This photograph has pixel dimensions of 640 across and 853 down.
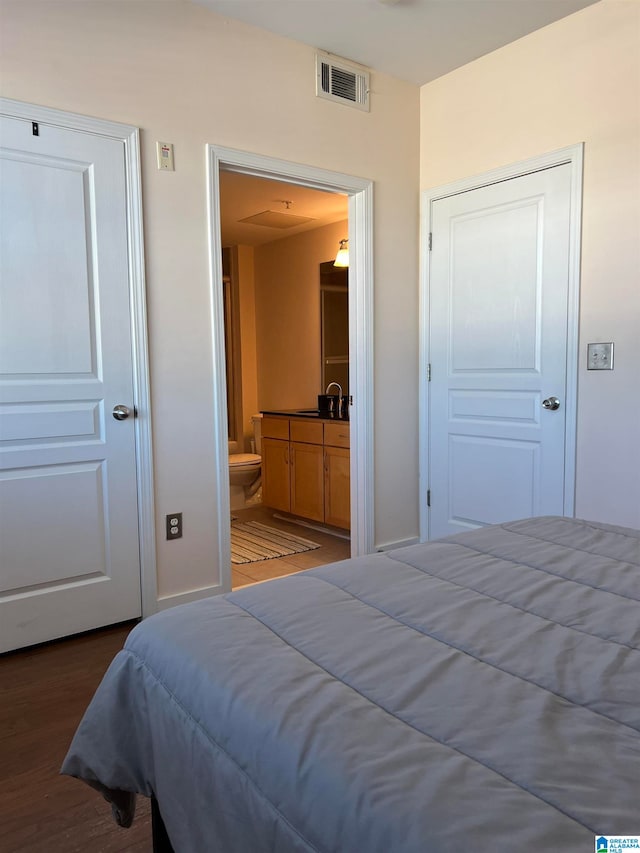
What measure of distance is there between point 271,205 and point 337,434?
1825 mm

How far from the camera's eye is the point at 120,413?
8.56 feet

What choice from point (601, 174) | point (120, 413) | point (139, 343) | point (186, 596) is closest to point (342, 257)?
point (601, 174)

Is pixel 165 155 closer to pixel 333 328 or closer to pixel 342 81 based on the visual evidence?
pixel 342 81

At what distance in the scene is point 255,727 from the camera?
817 millimetres

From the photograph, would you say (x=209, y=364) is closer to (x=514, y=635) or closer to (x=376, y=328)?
(x=376, y=328)

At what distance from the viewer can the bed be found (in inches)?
25.2

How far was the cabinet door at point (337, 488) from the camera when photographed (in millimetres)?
4082

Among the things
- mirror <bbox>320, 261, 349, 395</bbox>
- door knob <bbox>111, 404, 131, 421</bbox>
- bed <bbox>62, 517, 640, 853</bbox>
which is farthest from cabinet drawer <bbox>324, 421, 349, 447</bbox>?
bed <bbox>62, 517, 640, 853</bbox>

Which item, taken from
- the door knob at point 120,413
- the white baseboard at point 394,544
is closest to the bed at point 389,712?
the door knob at point 120,413

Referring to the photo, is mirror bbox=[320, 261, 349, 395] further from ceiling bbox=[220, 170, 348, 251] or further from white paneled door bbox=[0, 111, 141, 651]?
white paneled door bbox=[0, 111, 141, 651]

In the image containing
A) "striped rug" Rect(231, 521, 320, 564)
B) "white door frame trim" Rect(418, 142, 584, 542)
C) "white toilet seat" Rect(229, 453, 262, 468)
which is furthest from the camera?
"white toilet seat" Rect(229, 453, 262, 468)

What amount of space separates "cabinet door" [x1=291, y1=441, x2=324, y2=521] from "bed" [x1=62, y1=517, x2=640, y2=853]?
2.92 metres

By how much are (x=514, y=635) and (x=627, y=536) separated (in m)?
0.75

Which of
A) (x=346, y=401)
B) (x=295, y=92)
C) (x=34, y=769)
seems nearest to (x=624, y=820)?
(x=34, y=769)
